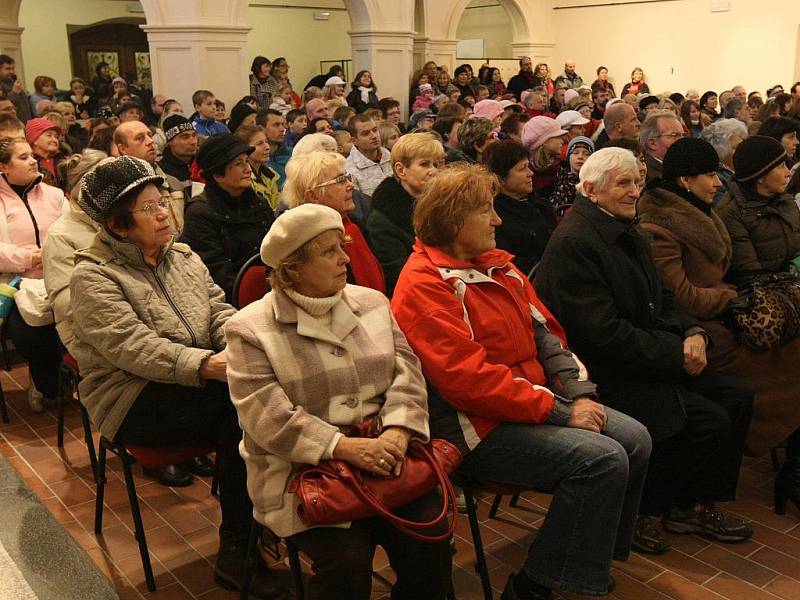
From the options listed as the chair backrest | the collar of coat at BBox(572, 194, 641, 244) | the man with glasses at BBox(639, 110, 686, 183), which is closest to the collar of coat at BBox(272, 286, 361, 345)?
the chair backrest

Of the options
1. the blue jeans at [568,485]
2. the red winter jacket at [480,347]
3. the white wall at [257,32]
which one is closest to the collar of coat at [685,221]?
the red winter jacket at [480,347]

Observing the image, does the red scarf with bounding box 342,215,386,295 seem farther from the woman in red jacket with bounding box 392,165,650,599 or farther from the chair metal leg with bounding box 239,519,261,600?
the chair metal leg with bounding box 239,519,261,600

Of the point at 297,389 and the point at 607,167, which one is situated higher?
the point at 607,167

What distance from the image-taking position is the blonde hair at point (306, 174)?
3703mm

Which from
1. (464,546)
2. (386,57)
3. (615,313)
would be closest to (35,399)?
(464,546)

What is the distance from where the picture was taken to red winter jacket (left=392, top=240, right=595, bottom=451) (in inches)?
103

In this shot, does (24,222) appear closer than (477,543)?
No

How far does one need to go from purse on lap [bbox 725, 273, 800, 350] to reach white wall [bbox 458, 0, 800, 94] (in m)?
15.6

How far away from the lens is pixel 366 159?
19.1 feet

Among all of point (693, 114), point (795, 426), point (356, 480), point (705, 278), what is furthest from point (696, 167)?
point (693, 114)

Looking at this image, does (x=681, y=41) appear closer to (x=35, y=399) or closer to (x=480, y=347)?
(x=35, y=399)

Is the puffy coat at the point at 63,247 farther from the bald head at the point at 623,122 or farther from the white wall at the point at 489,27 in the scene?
the white wall at the point at 489,27

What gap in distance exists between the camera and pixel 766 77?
17562 mm

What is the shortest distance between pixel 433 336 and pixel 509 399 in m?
0.31
